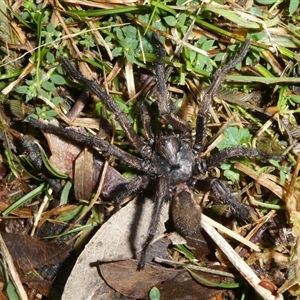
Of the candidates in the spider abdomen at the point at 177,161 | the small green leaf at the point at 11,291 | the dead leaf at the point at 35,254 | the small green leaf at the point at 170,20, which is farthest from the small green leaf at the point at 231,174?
the small green leaf at the point at 11,291

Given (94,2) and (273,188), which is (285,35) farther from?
(94,2)

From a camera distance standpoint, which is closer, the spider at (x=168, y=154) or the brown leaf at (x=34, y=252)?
the spider at (x=168, y=154)

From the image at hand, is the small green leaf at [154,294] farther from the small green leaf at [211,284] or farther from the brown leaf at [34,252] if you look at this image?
the brown leaf at [34,252]

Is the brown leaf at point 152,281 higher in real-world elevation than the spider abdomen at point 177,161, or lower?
lower

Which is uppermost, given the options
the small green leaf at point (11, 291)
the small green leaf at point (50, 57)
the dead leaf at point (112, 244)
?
the small green leaf at point (50, 57)

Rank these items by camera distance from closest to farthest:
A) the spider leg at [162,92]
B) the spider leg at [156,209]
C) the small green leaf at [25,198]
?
the spider leg at [156,209] → the spider leg at [162,92] → the small green leaf at [25,198]

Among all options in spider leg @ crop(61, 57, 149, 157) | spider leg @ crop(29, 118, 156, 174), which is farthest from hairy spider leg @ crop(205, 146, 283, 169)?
spider leg @ crop(61, 57, 149, 157)

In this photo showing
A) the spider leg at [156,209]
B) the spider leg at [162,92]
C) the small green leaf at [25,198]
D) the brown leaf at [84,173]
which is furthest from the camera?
the small green leaf at [25,198]
